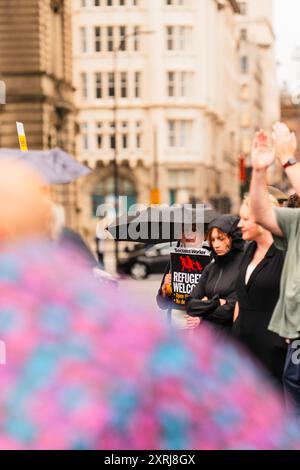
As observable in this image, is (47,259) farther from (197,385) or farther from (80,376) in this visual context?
(197,385)

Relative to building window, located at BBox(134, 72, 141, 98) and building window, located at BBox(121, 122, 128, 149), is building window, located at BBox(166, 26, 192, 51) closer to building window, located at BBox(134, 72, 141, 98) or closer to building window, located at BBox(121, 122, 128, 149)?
building window, located at BBox(134, 72, 141, 98)

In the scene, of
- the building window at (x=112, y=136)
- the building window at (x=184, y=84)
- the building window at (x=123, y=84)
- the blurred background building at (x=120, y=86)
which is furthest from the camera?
the building window at (x=184, y=84)

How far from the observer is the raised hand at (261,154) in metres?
3.38

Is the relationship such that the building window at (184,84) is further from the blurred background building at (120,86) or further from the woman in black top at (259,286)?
the woman in black top at (259,286)

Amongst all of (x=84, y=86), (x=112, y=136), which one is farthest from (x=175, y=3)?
(x=112, y=136)

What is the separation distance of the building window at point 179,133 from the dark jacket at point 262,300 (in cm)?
278

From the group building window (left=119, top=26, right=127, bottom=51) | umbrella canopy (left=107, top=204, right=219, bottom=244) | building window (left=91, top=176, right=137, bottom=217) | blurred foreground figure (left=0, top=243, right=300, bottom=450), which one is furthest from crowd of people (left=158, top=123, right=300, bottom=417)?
building window (left=119, top=26, right=127, bottom=51)

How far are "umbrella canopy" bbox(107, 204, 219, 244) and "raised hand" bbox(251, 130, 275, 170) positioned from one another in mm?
2807

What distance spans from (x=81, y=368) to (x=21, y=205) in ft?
1.13

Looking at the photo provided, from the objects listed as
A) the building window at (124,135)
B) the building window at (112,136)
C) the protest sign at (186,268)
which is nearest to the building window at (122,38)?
the building window at (112,136)

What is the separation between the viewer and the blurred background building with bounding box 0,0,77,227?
5609 mm

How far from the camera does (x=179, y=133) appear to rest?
24.7ft

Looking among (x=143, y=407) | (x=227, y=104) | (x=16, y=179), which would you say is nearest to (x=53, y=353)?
(x=143, y=407)

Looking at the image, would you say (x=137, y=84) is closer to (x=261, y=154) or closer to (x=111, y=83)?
(x=111, y=83)
